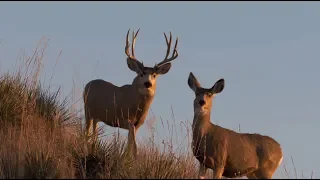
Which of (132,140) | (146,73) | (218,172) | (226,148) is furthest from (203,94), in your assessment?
(146,73)

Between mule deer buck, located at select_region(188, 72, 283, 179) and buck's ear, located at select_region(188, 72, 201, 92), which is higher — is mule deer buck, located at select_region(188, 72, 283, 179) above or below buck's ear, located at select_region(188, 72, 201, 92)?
below

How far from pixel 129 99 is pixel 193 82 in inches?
107

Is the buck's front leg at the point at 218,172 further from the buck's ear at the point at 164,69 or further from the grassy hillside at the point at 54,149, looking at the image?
the buck's ear at the point at 164,69

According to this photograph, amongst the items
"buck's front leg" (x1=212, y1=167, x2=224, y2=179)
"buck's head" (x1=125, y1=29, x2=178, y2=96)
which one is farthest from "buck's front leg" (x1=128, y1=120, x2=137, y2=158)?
"buck's front leg" (x1=212, y1=167, x2=224, y2=179)

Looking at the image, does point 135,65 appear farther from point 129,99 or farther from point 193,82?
point 193,82

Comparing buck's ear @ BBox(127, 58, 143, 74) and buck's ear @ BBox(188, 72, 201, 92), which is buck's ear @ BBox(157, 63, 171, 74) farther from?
buck's ear @ BBox(188, 72, 201, 92)

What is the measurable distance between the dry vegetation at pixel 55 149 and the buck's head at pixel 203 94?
74 centimetres

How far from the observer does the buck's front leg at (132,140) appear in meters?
13.4

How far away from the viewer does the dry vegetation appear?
1138 centimetres

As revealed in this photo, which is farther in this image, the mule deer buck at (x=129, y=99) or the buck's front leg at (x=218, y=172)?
the mule deer buck at (x=129, y=99)

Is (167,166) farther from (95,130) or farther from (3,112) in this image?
(3,112)

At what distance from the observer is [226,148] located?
38.7 feet

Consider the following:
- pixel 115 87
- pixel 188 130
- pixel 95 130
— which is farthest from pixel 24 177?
pixel 115 87

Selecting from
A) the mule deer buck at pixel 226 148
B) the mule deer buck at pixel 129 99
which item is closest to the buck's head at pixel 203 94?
the mule deer buck at pixel 226 148
